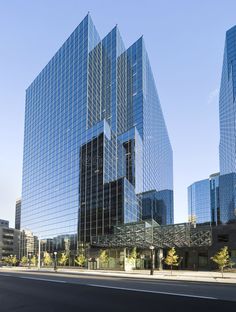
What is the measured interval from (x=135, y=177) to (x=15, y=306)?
93.6 m

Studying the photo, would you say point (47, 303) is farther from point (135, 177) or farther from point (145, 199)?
point (145, 199)

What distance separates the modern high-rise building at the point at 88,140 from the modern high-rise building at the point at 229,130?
35.3 m

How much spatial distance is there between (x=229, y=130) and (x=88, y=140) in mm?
85271

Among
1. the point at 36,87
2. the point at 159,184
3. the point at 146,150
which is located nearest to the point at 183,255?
the point at 146,150

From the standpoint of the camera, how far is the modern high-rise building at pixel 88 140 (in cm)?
10138

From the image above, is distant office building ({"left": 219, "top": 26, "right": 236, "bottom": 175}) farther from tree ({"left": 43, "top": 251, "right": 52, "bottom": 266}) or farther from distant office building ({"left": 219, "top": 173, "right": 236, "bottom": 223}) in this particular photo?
tree ({"left": 43, "top": 251, "right": 52, "bottom": 266})

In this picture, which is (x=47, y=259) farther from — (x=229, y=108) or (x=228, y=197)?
(x=228, y=197)

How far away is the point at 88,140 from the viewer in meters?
107

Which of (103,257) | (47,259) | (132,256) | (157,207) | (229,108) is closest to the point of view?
(132,256)

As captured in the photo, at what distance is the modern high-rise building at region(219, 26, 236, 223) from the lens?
16575 centimetres

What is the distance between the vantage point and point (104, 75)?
12288 centimetres

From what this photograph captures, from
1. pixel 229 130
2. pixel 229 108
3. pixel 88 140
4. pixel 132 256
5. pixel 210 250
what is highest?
pixel 229 108

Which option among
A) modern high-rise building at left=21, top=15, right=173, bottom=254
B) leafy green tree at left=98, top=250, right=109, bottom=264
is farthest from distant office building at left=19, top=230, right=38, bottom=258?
leafy green tree at left=98, top=250, right=109, bottom=264

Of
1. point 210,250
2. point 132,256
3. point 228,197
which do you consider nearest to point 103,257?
point 132,256
